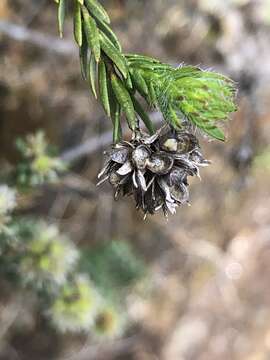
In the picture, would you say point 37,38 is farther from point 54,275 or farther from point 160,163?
point 160,163

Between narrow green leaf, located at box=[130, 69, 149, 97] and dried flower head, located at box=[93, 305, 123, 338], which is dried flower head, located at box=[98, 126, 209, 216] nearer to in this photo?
narrow green leaf, located at box=[130, 69, 149, 97]

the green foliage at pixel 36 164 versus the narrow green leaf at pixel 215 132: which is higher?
the green foliage at pixel 36 164

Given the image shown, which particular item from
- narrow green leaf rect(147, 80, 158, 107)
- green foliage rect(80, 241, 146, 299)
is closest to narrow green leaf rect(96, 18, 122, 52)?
narrow green leaf rect(147, 80, 158, 107)

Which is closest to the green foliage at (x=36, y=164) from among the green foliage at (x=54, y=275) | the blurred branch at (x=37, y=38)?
the green foliage at (x=54, y=275)

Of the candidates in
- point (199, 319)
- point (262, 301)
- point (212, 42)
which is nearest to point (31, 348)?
point (199, 319)

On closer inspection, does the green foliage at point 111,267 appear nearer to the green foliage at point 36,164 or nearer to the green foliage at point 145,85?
the green foliage at point 36,164

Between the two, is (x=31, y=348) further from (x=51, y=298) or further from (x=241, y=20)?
(x=241, y=20)
